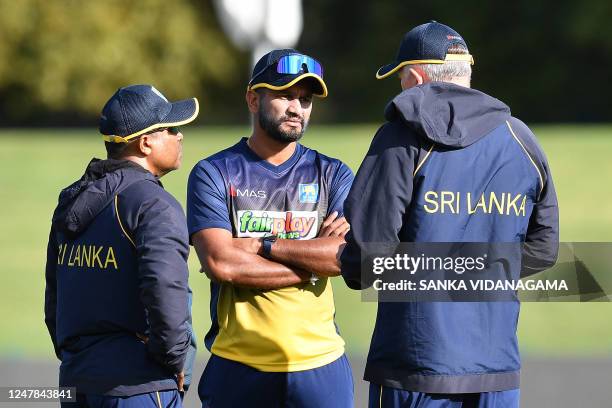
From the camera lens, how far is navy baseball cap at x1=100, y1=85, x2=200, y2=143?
456 cm

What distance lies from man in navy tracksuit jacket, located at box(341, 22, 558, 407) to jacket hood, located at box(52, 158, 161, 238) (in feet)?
3.23

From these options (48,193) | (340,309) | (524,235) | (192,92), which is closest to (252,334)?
(524,235)

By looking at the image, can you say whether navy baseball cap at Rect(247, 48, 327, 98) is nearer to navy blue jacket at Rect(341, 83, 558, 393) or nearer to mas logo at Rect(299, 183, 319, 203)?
mas logo at Rect(299, 183, 319, 203)

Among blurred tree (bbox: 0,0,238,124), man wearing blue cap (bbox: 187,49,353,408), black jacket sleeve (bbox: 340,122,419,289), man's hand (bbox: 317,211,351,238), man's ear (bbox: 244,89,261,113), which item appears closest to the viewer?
black jacket sleeve (bbox: 340,122,419,289)

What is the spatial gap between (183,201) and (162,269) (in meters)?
11.7

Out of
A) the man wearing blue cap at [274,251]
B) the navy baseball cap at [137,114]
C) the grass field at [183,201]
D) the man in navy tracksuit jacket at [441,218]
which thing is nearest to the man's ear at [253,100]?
the man wearing blue cap at [274,251]

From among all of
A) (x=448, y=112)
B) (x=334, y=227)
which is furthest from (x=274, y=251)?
(x=448, y=112)

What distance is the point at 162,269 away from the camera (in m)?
4.22

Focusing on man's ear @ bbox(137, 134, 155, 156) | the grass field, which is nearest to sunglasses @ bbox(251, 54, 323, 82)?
man's ear @ bbox(137, 134, 155, 156)

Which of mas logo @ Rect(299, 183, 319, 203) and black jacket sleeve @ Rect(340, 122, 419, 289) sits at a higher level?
mas logo @ Rect(299, 183, 319, 203)

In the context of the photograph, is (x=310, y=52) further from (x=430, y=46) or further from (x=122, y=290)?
(x=122, y=290)

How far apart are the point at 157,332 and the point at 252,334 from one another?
50cm

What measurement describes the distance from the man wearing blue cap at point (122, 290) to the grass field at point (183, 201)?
18.3ft

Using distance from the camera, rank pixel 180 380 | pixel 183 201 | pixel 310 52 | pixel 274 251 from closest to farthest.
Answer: pixel 180 380 < pixel 274 251 < pixel 183 201 < pixel 310 52
